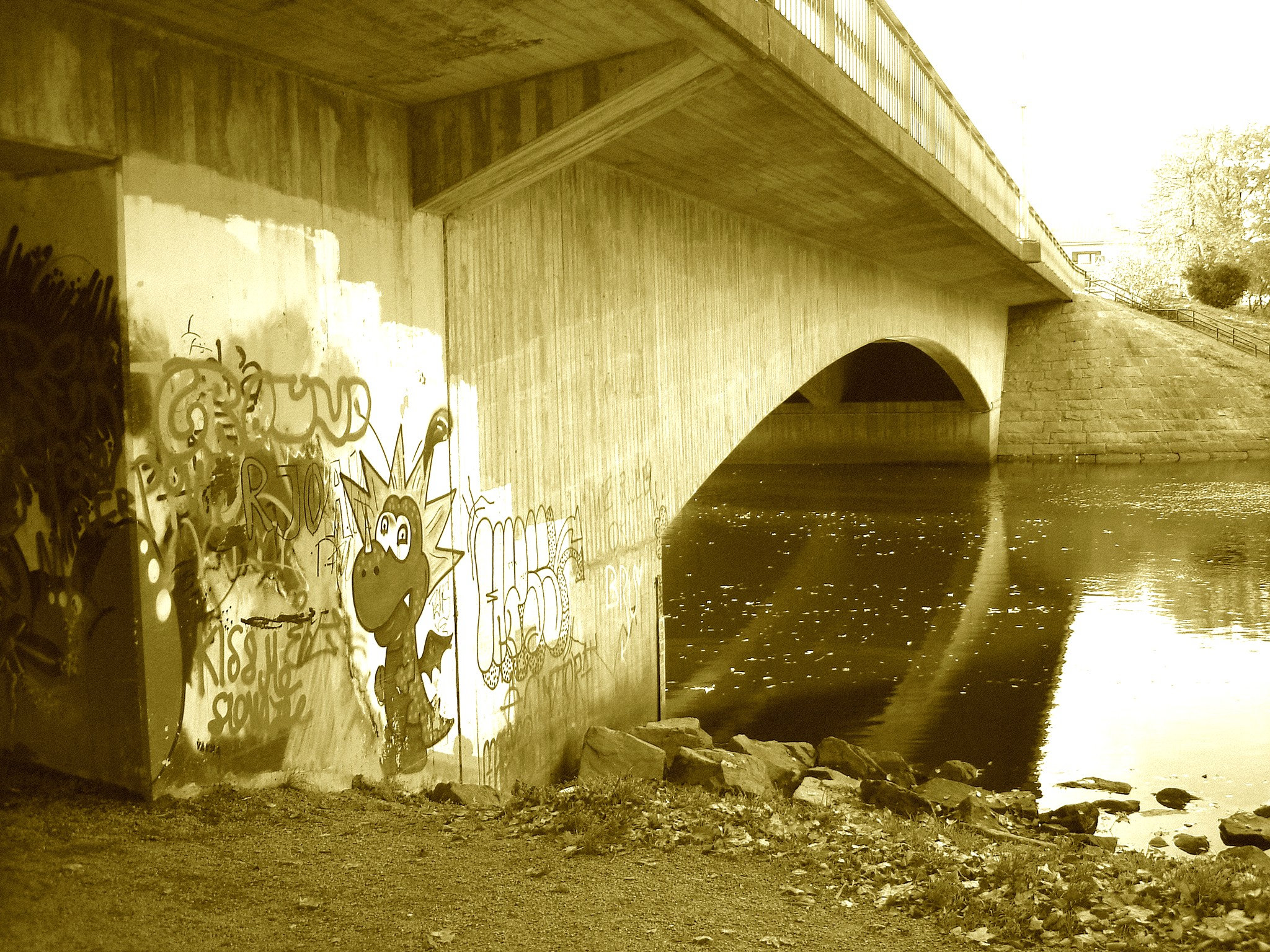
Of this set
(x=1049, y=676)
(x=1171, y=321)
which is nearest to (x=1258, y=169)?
(x=1171, y=321)

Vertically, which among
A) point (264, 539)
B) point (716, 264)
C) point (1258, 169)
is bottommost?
point (264, 539)

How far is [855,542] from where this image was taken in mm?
20500

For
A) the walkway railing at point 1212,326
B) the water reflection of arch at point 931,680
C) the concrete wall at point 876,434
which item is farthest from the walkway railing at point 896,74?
the walkway railing at point 1212,326

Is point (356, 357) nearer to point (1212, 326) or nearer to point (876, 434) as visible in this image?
point (876, 434)

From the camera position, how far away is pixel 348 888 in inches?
180

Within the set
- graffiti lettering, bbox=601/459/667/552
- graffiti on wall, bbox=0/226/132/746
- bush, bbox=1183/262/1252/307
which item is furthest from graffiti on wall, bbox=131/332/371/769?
bush, bbox=1183/262/1252/307

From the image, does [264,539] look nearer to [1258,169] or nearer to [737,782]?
[737,782]

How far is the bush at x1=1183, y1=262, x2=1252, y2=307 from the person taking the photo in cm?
4700

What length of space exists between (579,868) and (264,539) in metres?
2.31

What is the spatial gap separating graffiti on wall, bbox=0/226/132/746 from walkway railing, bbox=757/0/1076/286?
4131 mm

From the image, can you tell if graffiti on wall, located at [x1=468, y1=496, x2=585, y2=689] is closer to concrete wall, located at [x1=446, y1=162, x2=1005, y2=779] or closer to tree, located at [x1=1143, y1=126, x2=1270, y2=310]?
concrete wall, located at [x1=446, y1=162, x2=1005, y2=779]

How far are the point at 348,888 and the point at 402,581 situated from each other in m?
2.43

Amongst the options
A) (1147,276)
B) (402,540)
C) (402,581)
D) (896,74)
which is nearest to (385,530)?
(402,540)

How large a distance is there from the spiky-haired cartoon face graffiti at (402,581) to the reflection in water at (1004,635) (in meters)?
3.86
